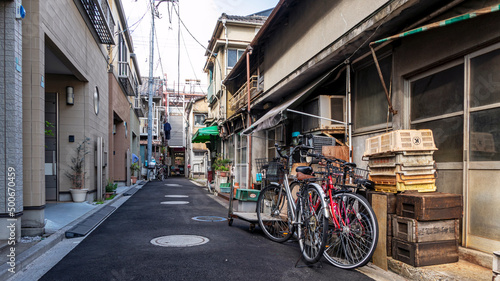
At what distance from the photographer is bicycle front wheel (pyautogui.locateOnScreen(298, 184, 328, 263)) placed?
13.1 ft

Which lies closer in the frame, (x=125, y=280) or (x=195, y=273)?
(x=125, y=280)

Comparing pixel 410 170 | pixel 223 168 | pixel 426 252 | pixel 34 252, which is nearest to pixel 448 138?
pixel 410 170

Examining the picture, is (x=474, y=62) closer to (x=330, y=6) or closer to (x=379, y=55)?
(x=379, y=55)

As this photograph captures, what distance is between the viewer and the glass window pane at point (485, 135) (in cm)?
376

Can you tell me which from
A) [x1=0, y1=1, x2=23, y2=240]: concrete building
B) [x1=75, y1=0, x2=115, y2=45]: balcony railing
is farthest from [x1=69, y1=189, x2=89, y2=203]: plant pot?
[x1=75, y1=0, x2=115, y2=45]: balcony railing

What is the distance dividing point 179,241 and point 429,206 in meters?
3.65

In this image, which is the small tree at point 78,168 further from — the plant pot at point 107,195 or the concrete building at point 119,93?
the concrete building at point 119,93

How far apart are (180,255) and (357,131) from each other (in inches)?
164

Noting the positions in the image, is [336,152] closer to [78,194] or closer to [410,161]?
[410,161]

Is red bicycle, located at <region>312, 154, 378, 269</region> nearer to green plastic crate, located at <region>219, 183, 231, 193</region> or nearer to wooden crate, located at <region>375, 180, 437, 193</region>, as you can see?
wooden crate, located at <region>375, 180, 437, 193</region>

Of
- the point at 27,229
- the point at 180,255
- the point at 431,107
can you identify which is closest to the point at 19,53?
the point at 27,229

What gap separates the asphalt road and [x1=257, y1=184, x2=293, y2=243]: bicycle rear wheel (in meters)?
0.17

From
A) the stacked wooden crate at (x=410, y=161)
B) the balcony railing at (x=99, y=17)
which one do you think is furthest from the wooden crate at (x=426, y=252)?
the balcony railing at (x=99, y=17)

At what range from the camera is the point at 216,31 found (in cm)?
1973
